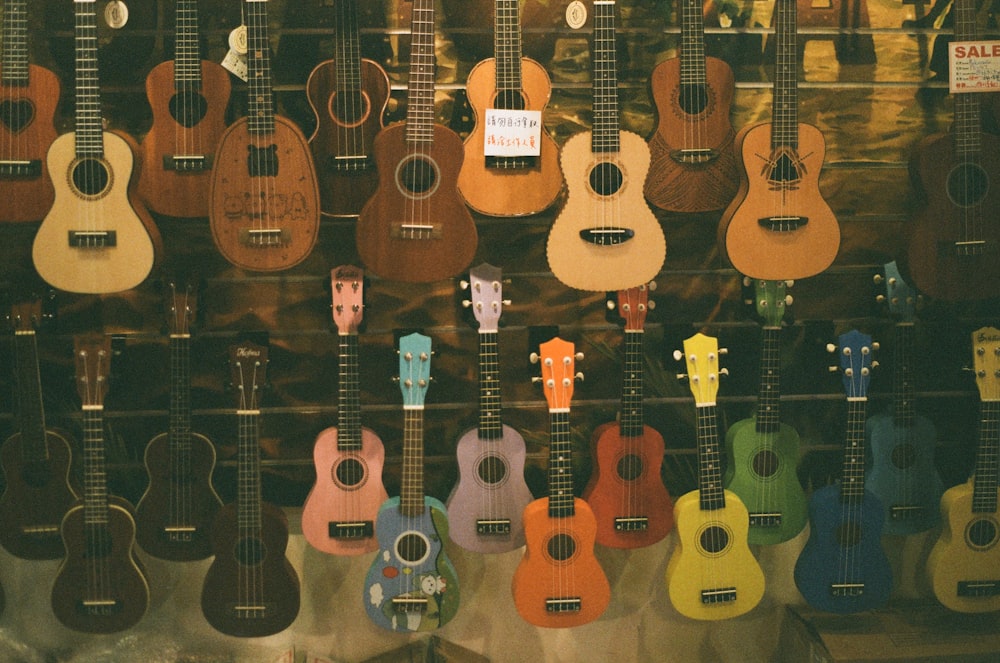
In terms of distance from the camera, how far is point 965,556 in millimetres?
3125

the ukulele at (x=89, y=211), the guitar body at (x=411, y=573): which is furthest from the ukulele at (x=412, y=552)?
the ukulele at (x=89, y=211)

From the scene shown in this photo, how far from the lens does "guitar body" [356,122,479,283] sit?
2805 mm

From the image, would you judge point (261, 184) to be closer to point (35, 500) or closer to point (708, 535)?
point (35, 500)

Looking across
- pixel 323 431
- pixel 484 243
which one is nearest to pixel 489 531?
pixel 323 431

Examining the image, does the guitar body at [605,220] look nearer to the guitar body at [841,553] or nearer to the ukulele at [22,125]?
the guitar body at [841,553]

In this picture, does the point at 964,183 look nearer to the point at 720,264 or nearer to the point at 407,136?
the point at 720,264

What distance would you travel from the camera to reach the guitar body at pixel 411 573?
2945mm

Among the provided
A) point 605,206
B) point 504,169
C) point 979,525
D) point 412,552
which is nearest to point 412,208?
point 504,169

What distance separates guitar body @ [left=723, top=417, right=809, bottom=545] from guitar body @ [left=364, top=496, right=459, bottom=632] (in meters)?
1.01

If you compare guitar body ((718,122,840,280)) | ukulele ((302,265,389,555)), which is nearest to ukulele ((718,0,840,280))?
guitar body ((718,122,840,280))

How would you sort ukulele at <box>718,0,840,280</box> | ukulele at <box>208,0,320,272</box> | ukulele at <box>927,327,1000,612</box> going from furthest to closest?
ukulele at <box>927,327,1000,612</box> < ukulele at <box>718,0,840,280</box> < ukulele at <box>208,0,320,272</box>

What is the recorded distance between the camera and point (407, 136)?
9.18 ft

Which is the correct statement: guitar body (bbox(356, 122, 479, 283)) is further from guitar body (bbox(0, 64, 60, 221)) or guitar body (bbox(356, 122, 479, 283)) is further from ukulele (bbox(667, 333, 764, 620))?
guitar body (bbox(0, 64, 60, 221))

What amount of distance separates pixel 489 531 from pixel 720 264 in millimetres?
1251
